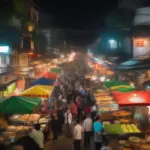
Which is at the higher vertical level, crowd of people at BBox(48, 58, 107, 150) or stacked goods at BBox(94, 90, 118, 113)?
stacked goods at BBox(94, 90, 118, 113)

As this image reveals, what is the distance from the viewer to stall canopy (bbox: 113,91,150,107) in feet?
28.7

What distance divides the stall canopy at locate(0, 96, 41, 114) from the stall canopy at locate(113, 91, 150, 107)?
3.33 m

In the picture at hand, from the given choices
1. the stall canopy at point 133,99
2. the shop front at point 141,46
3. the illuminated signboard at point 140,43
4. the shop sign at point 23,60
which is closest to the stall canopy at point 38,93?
the stall canopy at point 133,99

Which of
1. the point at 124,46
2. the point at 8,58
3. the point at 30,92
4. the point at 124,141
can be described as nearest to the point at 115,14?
the point at 124,46

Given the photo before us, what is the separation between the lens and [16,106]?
373 inches

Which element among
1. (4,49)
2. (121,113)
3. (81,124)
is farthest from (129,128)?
(4,49)

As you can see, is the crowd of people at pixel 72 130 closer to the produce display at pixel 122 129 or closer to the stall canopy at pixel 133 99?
the produce display at pixel 122 129

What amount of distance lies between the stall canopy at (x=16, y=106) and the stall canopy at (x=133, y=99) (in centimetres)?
333

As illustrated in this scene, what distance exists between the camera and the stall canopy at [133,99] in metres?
8.75

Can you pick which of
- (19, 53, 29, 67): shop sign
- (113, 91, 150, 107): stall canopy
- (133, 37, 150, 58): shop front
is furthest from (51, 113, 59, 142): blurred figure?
(133, 37, 150, 58): shop front

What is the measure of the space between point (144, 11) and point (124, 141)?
19.5 metres

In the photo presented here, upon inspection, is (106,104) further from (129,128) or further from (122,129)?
(122,129)

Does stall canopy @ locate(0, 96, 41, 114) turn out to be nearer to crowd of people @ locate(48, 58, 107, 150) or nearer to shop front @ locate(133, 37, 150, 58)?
crowd of people @ locate(48, 58, 107, 150)

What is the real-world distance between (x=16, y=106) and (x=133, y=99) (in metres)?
4.42
